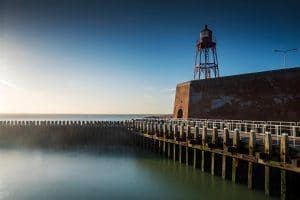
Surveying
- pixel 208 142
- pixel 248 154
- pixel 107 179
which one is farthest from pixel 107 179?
pixel 248 154

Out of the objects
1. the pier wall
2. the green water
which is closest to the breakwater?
the green water

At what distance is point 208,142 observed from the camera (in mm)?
15734

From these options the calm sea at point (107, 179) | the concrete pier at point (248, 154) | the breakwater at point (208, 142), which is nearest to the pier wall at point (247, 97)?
the breakwater at point (208, 142)

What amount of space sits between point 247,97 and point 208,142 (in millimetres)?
9141

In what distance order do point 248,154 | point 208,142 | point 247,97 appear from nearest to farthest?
point 248,154, point 208,142, point 247,97

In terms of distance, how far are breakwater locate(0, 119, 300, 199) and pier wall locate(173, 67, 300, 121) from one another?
1.56 m

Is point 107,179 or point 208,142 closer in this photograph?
point 208,142

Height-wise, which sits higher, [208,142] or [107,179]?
[208,142]

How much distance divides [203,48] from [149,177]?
1956 cm

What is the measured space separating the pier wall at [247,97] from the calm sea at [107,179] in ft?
22.5

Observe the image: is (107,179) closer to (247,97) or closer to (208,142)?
(208,142)

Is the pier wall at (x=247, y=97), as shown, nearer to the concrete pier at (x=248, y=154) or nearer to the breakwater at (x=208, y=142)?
the breakwater at (x=208, y=142)

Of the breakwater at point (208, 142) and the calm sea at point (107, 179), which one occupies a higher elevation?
the breakwater at point (208, 142)

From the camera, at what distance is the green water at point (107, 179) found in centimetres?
1342
